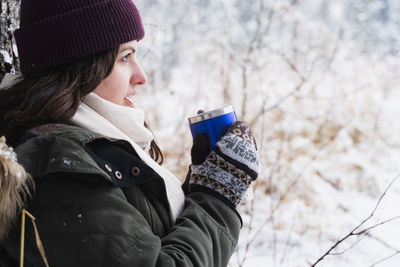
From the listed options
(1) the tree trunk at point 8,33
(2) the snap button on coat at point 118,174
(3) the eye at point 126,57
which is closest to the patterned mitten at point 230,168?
(2) the snap button on coat at point 118,174

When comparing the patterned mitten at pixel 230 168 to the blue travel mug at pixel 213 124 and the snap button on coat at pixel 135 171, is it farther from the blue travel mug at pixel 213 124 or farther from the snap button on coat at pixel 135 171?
the snap button on coat at pixel 135 171

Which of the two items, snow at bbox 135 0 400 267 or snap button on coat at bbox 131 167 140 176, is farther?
snow at bbox 135 0 400 267

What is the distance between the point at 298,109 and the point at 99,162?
481 cm

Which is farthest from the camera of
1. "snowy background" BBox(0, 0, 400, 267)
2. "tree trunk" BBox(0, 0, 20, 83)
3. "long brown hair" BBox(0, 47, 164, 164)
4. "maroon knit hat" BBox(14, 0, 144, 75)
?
"snowy background" BBox(0, 0, 400, 267)

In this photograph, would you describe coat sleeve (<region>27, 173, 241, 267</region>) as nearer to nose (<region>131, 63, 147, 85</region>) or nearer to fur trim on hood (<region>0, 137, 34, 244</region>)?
fur trim on hood (<region>0, 137, 34, 244</region>)

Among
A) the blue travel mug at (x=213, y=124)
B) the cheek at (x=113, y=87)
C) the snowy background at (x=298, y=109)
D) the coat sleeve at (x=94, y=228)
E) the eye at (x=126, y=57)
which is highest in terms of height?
the eye at (x=126, y=57)

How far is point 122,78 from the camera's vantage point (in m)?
1.36

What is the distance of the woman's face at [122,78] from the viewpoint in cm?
134

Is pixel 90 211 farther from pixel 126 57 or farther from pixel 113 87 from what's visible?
pixel 126 57

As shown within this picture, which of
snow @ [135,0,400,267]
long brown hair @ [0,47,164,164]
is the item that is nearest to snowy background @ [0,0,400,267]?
snow @ [135,0,400,267]

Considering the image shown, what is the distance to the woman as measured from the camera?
1003 mm

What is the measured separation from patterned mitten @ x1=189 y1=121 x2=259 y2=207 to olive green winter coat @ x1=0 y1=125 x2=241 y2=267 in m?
0.16

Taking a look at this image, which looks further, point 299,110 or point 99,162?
point 299,110

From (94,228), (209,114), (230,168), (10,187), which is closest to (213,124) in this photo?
(209,114)
